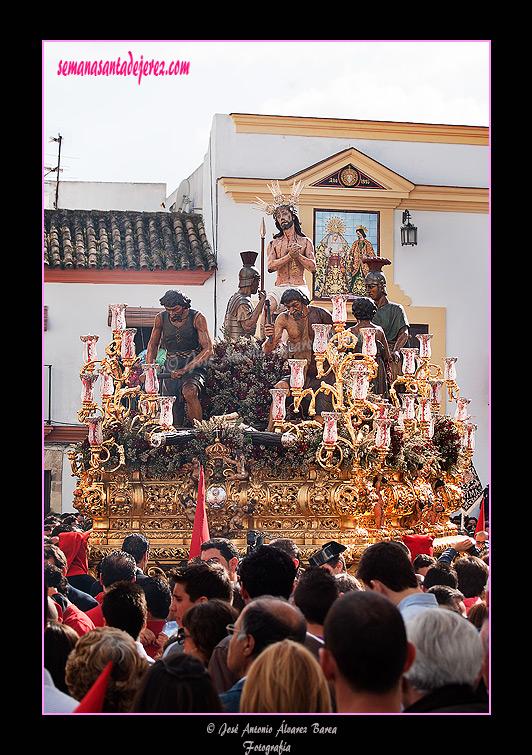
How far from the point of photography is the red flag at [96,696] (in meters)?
3.07

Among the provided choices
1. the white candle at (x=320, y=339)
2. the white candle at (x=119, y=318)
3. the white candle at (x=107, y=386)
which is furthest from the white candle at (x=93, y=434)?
the white candle at (x=320, y=339)

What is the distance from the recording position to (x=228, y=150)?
12.0 meters

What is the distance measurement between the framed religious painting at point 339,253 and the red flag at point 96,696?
9057 mm

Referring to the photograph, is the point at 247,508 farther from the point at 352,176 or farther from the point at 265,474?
the point at 352,176

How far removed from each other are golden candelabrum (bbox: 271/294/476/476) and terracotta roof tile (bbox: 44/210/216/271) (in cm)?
364

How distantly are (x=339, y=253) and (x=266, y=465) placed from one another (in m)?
4.43

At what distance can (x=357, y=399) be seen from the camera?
8359mm

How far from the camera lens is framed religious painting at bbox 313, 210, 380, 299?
11938mm

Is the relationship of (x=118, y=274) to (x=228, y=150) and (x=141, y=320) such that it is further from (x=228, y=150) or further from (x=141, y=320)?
(x=228, y=150)

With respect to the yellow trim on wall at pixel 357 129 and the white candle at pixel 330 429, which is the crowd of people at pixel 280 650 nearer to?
the white candle at pixel 330 429

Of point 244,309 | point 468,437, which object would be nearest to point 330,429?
point 468,437

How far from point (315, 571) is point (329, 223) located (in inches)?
332
